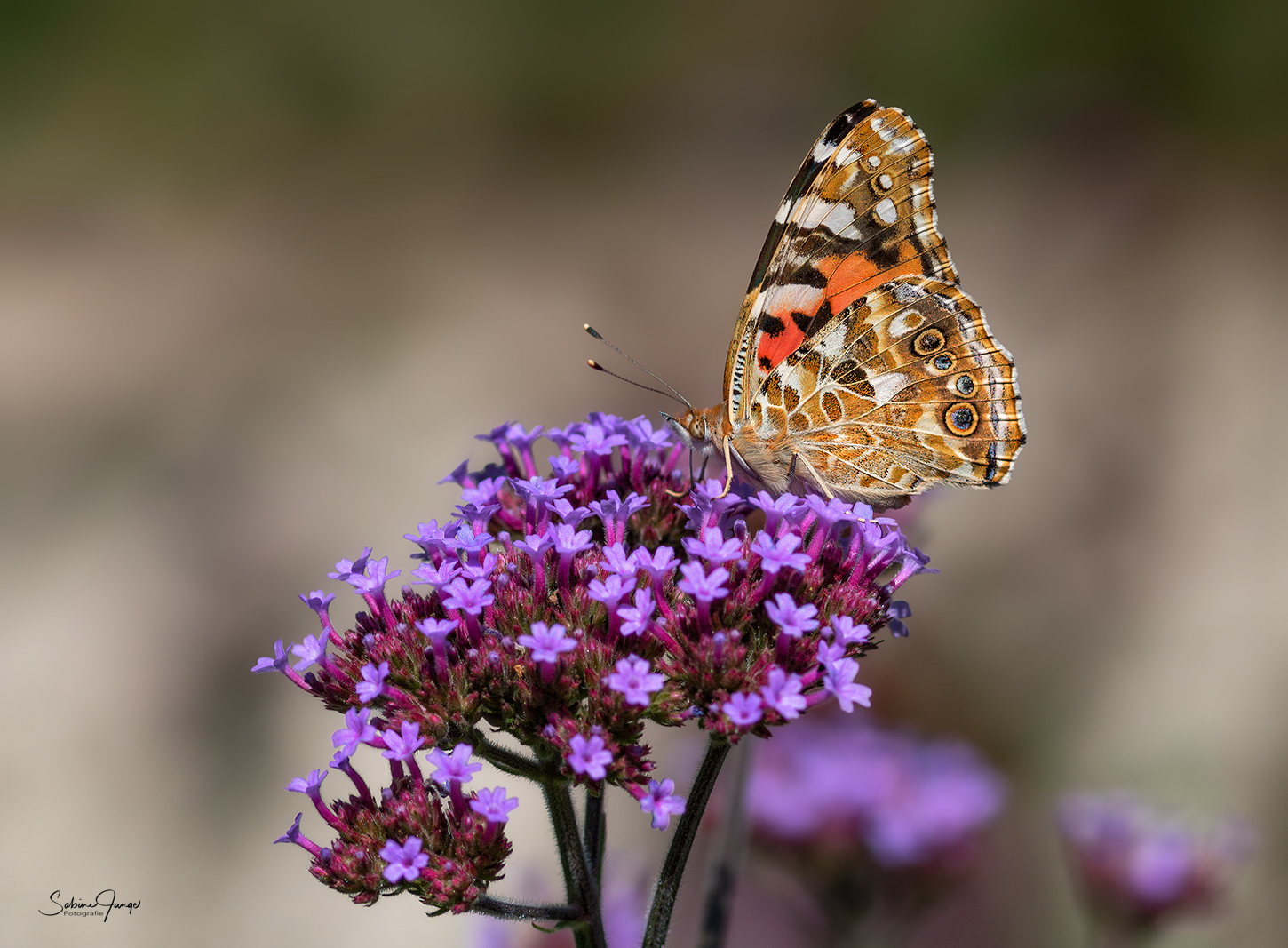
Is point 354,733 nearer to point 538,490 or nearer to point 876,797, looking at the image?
point 538,490

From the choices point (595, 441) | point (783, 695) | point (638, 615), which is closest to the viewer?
point (783, 695)

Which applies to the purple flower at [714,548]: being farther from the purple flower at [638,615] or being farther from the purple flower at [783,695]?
the purple flower at [783,695]

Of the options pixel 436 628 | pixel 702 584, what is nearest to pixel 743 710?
pixel 702 584

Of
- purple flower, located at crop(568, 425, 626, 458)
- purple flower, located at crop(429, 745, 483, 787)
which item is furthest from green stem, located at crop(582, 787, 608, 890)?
purple flower, located at crop(568, 425, 626, 458)

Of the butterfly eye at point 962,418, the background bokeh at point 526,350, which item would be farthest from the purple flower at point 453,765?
the background bokeh at point 526,350

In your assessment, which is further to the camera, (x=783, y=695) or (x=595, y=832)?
(x=595, y=832)

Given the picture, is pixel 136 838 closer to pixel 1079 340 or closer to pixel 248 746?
pixel 248 746
